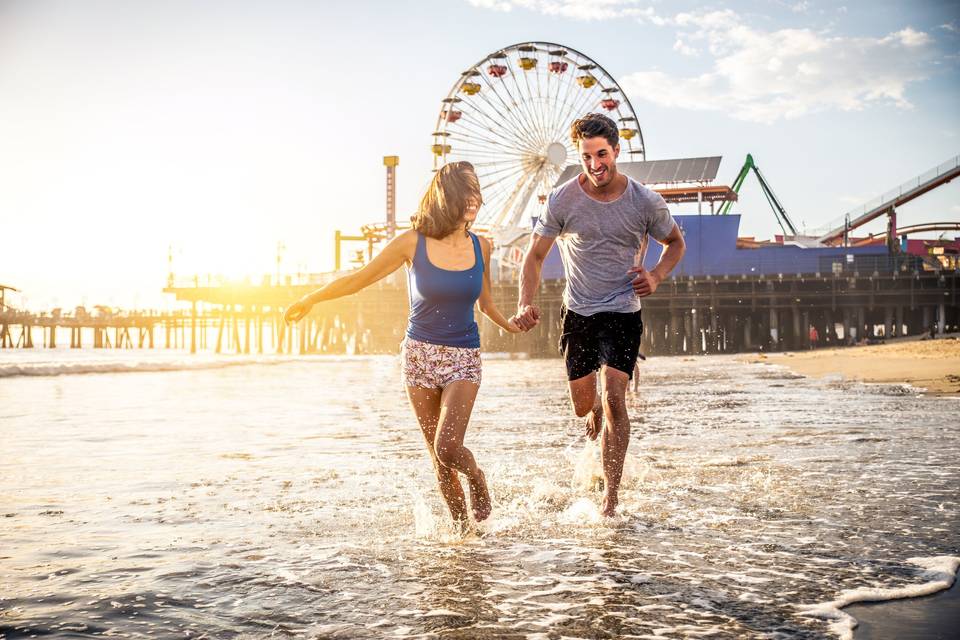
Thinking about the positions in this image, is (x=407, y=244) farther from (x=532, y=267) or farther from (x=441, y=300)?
(x=532, y=267)

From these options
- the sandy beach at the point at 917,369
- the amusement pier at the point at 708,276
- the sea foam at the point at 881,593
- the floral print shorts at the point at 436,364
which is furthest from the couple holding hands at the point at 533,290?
the amusement pier at the point at 708,276

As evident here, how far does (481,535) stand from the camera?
3.78 metres

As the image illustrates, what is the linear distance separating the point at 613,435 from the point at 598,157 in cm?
142

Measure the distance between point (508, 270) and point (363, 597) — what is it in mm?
48989

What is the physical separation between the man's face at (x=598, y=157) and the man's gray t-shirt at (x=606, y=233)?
13cm

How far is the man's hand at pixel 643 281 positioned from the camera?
4.19 m

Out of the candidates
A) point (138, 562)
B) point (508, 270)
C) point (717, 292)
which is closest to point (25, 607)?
point (138, 562)

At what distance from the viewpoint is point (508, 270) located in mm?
51625

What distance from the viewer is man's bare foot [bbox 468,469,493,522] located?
148 inches

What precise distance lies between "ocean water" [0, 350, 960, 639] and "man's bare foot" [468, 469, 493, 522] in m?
0.06

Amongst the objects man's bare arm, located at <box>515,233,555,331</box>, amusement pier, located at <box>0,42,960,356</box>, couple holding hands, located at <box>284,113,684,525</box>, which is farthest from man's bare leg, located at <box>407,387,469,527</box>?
amusement pier, located at <box>0,42,960,356</box>

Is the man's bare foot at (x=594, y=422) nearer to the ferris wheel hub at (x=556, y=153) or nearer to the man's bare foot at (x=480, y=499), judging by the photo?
the man's bare foot at (x=480, y=499)

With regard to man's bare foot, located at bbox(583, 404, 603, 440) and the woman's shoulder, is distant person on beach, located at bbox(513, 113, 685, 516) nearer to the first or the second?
man's bare foot, located at bbox(583, 404, 603, 440)

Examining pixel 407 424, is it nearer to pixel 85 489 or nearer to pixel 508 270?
pixel 85 489
